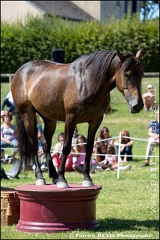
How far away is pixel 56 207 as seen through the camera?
29.9 feet

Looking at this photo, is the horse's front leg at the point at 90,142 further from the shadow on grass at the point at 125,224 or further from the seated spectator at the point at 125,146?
the seated spectator at the point at 125,146

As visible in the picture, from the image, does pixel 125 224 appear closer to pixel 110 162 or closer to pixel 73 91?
pixel 73 91

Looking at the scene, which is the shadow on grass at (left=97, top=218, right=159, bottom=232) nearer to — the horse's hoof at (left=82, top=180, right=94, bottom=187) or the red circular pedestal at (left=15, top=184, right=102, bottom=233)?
the red circular pedestal at (left=15, top=184, right=102, bottom=233)

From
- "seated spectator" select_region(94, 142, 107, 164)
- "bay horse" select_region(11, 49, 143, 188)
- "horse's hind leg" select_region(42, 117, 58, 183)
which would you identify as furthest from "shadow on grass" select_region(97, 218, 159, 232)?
"seated spectator" select_region(94, 142, 107, 164)

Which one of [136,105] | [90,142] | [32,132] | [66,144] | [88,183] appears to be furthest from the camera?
[32,132]

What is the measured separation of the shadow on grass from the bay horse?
2.43 ft

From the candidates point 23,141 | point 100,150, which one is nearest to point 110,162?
point 100,150

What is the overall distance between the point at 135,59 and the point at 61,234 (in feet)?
7.61

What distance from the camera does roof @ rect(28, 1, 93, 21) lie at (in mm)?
45719

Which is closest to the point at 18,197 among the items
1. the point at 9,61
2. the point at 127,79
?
the point at 127,79

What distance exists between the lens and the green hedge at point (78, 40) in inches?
1304

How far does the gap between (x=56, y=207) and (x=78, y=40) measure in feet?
80.9

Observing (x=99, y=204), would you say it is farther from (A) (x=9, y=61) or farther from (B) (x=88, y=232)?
(A) (x=9, y=61)

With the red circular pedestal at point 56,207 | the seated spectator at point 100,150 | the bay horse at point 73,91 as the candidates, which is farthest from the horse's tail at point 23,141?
the seated spectator at point 100,150
